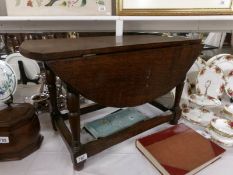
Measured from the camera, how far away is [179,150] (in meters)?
0.78

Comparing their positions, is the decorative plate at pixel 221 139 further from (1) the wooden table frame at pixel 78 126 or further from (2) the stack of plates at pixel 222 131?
(1) the wooden table frame at pixel 78 126

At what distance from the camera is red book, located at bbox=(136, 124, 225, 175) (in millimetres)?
703

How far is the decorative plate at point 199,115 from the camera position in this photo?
3.21ft

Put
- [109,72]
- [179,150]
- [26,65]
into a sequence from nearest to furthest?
[109,72], [179,150], [26,65]

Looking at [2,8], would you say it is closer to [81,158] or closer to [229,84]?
[81,158]

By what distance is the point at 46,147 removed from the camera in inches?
32.5

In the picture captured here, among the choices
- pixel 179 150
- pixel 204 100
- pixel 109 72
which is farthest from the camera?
pixel 204 100

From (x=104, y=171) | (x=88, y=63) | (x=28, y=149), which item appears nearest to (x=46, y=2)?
(x=88, y=63)

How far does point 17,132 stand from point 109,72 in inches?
15.5

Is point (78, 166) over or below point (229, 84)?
below

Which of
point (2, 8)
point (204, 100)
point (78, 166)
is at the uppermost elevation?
point (2, 8)

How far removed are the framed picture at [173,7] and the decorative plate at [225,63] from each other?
0.77 feet

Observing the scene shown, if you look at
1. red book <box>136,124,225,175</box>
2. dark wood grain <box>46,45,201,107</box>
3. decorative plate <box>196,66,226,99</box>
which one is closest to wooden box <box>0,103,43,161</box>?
dark wood grain <box>46,45,201,107</box>

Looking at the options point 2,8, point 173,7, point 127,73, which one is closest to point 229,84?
point 173,7
